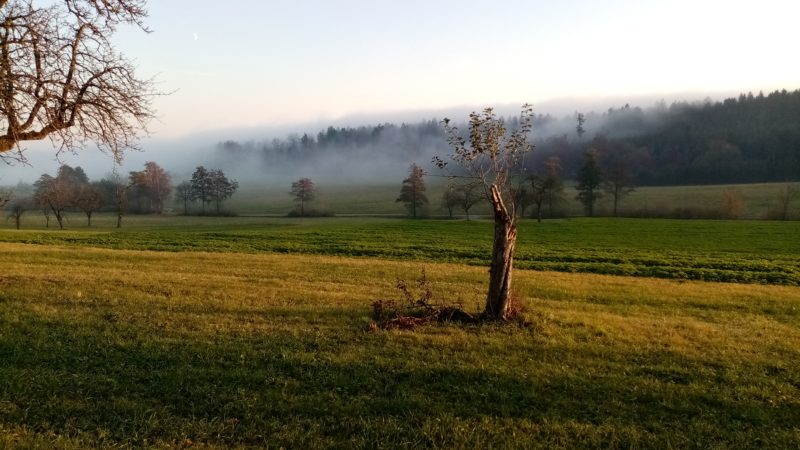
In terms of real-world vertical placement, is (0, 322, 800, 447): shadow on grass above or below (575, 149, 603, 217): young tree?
below

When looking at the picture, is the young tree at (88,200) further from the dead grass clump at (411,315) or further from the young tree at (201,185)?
the dead grass clump at (411,315)

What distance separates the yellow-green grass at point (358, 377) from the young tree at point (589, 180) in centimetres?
8144

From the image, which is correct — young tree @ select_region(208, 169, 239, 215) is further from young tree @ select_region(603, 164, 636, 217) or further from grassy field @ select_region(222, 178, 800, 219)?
young tree @ select_region(603, 164, 636, 217)

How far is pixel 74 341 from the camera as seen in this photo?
27.7 feet

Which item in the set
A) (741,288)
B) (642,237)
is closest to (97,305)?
(741,288)

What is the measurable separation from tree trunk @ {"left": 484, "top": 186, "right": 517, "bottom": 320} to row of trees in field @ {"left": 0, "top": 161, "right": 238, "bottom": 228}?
57.5 metres

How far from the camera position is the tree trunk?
10.4 m

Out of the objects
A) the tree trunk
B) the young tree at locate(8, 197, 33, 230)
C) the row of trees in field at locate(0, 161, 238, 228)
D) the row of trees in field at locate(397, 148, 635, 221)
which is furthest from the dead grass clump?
the young tree at locate(8, 197, 33, 230)

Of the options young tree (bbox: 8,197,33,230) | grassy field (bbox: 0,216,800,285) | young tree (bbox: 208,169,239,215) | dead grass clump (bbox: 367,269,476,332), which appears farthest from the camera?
young tree (bbox: 208,169,239,215)

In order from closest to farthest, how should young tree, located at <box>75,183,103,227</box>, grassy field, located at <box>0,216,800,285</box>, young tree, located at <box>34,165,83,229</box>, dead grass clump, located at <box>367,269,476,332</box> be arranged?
dead grass clump, located at <box>367,269,476,332</box>
grassy field, located at <box>0,216,800,285</box>
young tree, located at <box>34,165,83,229</box>
young tree, located at <box>75,183,103,227</box>

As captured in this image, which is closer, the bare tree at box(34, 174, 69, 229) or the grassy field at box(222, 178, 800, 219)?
the bare tree at box(34, 174, 69, 229)

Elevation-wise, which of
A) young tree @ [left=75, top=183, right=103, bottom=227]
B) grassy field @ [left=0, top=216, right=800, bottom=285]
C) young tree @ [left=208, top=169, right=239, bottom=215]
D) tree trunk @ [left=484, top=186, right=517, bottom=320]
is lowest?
grassy field @ [left=0, top=216, right=800, bottom=285]

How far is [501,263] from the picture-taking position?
410 inches

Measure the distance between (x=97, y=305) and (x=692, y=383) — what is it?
1119cm
